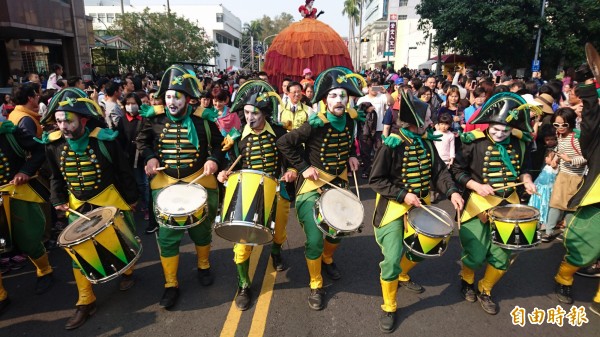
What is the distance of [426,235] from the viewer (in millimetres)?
3348

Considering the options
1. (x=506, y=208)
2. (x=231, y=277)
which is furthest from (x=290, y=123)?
(x=506, y=208)

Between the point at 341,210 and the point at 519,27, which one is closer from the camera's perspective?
the point at 341,210

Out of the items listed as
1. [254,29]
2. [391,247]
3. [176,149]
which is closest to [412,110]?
[391,247]

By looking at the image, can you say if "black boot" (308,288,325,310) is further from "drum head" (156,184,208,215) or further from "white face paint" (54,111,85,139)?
"white face paint" (54,111,85,139)

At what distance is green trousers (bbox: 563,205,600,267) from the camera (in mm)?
3754

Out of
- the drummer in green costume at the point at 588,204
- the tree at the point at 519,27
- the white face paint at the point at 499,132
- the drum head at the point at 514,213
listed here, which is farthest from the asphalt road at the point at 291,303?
the tree at the point at 519,27

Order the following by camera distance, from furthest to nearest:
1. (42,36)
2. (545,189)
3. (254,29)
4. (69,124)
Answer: (254,29), (42,36), (545,189), (69,124)

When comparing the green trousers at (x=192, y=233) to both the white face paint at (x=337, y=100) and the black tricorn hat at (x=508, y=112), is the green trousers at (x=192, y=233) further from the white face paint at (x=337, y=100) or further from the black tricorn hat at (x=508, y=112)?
the black tricorn hat at (x=508, y=112)

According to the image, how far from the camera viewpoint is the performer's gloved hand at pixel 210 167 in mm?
4023

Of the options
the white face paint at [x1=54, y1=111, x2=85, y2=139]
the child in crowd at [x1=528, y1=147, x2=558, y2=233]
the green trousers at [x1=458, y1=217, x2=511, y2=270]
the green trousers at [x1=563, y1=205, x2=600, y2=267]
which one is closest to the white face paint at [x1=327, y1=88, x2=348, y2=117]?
the green trousers at [x1=458, y1=217, x2=511, y2=270]

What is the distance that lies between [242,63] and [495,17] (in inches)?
2847

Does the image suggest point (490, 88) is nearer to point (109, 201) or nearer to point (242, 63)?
point (109, 201)

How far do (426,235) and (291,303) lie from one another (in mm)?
1643

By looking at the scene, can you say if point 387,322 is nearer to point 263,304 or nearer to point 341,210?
point 341,210
